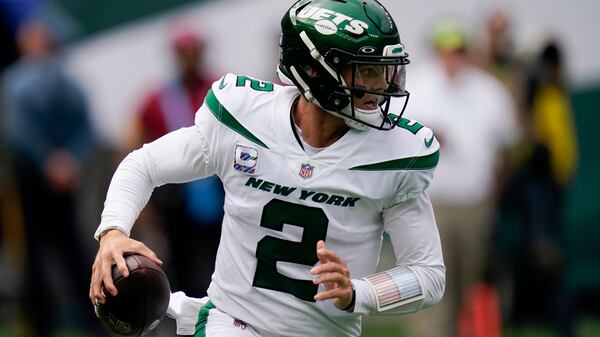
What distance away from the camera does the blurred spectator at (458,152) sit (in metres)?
8.02

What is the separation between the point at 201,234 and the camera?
8.17m

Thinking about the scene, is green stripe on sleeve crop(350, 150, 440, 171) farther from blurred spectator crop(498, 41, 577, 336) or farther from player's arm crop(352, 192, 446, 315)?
blurred spectator crop(498, 41, 577, 336)

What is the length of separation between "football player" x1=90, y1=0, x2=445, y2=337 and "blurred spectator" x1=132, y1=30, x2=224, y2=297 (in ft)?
11.6

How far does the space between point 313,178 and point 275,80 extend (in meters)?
4.10

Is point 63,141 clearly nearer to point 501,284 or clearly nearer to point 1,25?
point 1,25

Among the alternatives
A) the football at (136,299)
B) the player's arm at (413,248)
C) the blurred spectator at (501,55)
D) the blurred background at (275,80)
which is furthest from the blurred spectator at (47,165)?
the player's arm at (413,248)

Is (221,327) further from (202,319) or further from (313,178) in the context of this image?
(313,178)

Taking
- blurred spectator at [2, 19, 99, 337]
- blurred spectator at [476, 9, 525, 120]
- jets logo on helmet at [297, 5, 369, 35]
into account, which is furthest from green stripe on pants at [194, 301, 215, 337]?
blurred spectator at [476, 9, 525, 120]

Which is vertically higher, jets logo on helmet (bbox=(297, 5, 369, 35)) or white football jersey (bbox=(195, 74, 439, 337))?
jets logo on helmet (bbox=(297, 5, 369, 35))

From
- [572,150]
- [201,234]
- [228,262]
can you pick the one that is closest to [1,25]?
[201,234]

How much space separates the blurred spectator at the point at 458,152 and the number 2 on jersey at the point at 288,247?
3.56 metres

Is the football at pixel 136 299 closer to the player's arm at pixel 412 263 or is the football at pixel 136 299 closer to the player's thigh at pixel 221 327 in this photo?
the player's thigh at pixel 221 327

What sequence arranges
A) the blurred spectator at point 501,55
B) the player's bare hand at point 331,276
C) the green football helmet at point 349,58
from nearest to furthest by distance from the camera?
the player's bare hand at point 331,276 → the green football helmet at point 349,58 → the blurred spectator at point 501,55

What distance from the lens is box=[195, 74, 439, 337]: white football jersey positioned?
4.38 meters
